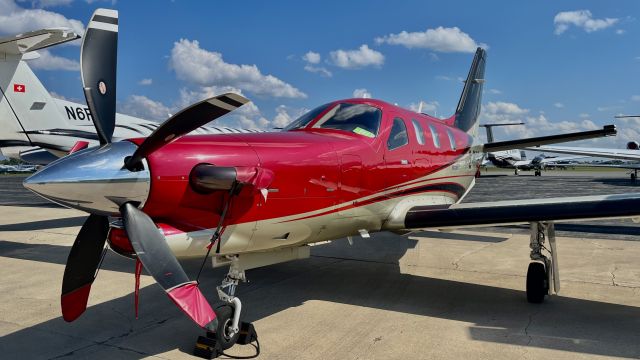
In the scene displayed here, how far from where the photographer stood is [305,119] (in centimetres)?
614

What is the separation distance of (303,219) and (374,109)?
2.24 meters

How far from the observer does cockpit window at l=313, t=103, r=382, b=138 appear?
5.98 metres

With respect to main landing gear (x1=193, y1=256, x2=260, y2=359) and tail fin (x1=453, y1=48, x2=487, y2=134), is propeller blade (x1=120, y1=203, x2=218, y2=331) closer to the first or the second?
main landing gear (x1=193, y1=256, x2=260, y2=359)

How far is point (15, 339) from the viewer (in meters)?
5.06

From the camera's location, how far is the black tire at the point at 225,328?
456 centimetres

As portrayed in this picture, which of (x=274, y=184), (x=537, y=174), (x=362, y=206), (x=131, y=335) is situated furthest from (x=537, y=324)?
(x=537, y=174)

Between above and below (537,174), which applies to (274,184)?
above

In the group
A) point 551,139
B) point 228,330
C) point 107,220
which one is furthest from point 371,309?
point 551,139

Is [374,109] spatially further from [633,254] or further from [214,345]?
[633,254]

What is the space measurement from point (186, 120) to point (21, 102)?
47.1ft

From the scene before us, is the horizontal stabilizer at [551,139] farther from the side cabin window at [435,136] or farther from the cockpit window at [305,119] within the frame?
the cockpit window at [305,119]

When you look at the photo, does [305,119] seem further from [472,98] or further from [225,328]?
[472,98]

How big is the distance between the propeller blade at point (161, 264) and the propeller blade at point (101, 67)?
0.98 metres

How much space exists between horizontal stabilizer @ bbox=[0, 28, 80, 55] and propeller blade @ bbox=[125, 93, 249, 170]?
9.40 m
